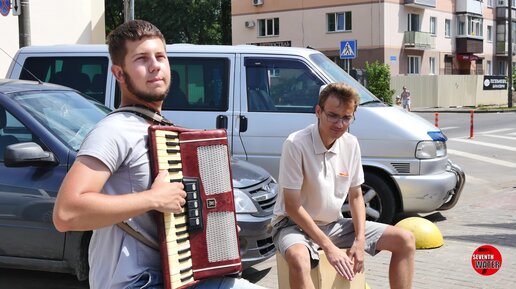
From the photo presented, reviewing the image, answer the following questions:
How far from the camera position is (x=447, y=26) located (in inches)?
1996

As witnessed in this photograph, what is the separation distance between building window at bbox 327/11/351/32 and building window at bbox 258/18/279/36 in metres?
4.17

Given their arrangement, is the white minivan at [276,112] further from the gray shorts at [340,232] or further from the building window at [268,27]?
the building window at [268,27]

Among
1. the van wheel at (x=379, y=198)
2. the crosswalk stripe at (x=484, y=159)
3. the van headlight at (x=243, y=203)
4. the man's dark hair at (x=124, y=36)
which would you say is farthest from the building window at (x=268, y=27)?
the man's dark hair at (x=124, y=36)

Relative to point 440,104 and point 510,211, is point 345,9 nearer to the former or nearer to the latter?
point 440,104

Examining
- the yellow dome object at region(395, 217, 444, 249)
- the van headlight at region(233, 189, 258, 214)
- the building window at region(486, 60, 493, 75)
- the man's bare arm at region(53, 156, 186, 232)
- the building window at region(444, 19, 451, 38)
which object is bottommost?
the yellow dome object at region(395, 217, 444, 249)

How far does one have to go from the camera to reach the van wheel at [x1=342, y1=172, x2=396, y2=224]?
23.6 ft

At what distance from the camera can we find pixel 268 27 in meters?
→ 47.7

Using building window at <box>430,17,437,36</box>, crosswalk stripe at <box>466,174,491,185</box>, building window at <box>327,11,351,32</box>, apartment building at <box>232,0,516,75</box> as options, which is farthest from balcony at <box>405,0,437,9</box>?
crosswalk stripe at <box>466,174,491,185</box>

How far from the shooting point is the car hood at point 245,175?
551 centimetres

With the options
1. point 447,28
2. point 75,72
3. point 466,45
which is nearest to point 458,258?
point 75,72

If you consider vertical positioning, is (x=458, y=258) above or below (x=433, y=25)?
below

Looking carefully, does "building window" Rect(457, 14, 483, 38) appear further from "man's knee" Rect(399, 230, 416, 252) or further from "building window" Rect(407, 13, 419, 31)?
"man's knee" Rect(399, 230, 416, 252)

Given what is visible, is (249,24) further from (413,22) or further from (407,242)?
(407,242)

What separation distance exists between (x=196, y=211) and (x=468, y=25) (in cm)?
5276
